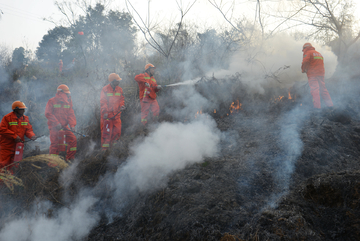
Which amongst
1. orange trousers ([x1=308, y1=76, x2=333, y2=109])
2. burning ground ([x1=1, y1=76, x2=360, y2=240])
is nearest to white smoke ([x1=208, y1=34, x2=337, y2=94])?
orange trousers ([x1=308, y1=76, x2=333, y2=109])

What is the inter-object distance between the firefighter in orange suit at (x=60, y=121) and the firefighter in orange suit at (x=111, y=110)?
0.89m

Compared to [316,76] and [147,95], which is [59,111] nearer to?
[147,95]

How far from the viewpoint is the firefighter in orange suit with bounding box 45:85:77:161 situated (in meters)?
5.36

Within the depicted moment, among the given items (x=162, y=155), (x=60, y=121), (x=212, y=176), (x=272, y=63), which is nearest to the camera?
(x=212, y=176)

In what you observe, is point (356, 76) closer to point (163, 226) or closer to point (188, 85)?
point (188, 85)

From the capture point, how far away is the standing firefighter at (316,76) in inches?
233

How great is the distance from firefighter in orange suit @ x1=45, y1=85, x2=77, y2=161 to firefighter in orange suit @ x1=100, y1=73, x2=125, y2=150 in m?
0.89

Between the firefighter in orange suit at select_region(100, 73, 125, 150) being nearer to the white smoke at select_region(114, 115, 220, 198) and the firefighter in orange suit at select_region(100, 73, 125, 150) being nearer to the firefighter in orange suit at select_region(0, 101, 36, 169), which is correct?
the white smoke at select_region(114, 115, 220, 198)

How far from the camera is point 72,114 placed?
5.75 m

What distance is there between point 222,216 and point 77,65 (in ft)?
47.2

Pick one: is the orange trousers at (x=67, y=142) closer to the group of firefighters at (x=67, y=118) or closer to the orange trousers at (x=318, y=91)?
the group of firefighters at (x=67, y=118)

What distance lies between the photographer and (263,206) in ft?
8.84

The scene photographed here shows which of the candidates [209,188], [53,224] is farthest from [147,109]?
[53,224]

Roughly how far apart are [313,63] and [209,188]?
5556mm
